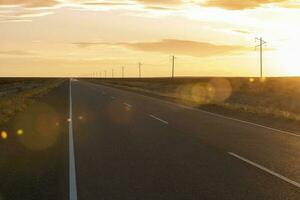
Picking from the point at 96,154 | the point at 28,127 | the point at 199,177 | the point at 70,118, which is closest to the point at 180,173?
the point at 199,177

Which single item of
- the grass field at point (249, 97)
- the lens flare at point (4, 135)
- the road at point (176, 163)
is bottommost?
the grass field at point (249, 97)

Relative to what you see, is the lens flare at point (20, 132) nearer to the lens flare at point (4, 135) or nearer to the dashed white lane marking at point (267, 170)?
the lens flare at point (4, 135)

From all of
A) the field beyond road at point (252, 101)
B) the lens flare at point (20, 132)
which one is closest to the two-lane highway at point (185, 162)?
the lens flare at point (20, 132)

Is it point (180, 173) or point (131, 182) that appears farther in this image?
point (180, 173)

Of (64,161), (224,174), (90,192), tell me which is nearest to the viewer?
(90,192)

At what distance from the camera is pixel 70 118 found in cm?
1908

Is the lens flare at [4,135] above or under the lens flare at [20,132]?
above

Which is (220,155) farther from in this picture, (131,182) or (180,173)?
(131,182)

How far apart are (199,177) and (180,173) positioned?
0.45 m

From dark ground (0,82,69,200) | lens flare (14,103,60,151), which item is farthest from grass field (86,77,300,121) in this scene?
dark ground (0,82,69,200)

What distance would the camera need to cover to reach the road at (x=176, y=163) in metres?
6.76

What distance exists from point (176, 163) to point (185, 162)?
0.68 feet

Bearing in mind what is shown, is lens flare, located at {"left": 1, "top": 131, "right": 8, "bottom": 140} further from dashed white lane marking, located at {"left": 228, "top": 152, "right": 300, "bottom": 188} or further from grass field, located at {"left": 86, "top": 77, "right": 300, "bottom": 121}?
grass field, located at {"left": 86, "top": 77, "right": 300, "bottom": 121}

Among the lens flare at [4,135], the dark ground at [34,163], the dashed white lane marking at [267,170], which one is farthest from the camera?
the lens flare at [4,135]
